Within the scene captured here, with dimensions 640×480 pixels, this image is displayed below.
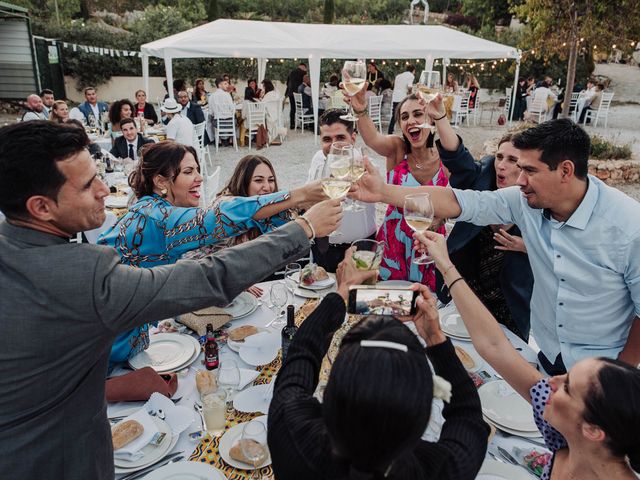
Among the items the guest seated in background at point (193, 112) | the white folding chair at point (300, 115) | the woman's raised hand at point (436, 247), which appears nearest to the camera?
the woman's raised hand at point (436, 247)

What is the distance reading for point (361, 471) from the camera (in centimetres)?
99

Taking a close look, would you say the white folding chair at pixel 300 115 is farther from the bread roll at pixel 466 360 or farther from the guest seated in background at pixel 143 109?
the bread roll at pixel 466 360

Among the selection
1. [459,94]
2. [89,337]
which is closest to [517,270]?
[89,337]

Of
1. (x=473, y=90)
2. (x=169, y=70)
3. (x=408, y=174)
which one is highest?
(x=169, y=70)

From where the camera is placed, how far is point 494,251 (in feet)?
10.1

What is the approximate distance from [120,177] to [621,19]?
1132 centimetres

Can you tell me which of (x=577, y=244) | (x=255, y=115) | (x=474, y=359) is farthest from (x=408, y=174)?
(x=255, y=115)

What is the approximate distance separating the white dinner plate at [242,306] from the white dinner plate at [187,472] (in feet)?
3.34

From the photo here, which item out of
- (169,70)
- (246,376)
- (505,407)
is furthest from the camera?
(169,70)

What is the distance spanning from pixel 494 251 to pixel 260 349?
5.60 ft

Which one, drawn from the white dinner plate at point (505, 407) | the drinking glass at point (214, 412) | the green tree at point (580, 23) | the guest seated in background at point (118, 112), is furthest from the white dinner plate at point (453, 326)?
the green tree at point (580, 23)

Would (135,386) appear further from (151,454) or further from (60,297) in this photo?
(60,297)

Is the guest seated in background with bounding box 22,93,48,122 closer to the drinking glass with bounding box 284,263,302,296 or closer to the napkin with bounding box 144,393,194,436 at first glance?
the drinking glass with bounding box 284,263,302,296

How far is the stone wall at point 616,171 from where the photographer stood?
963 cm
